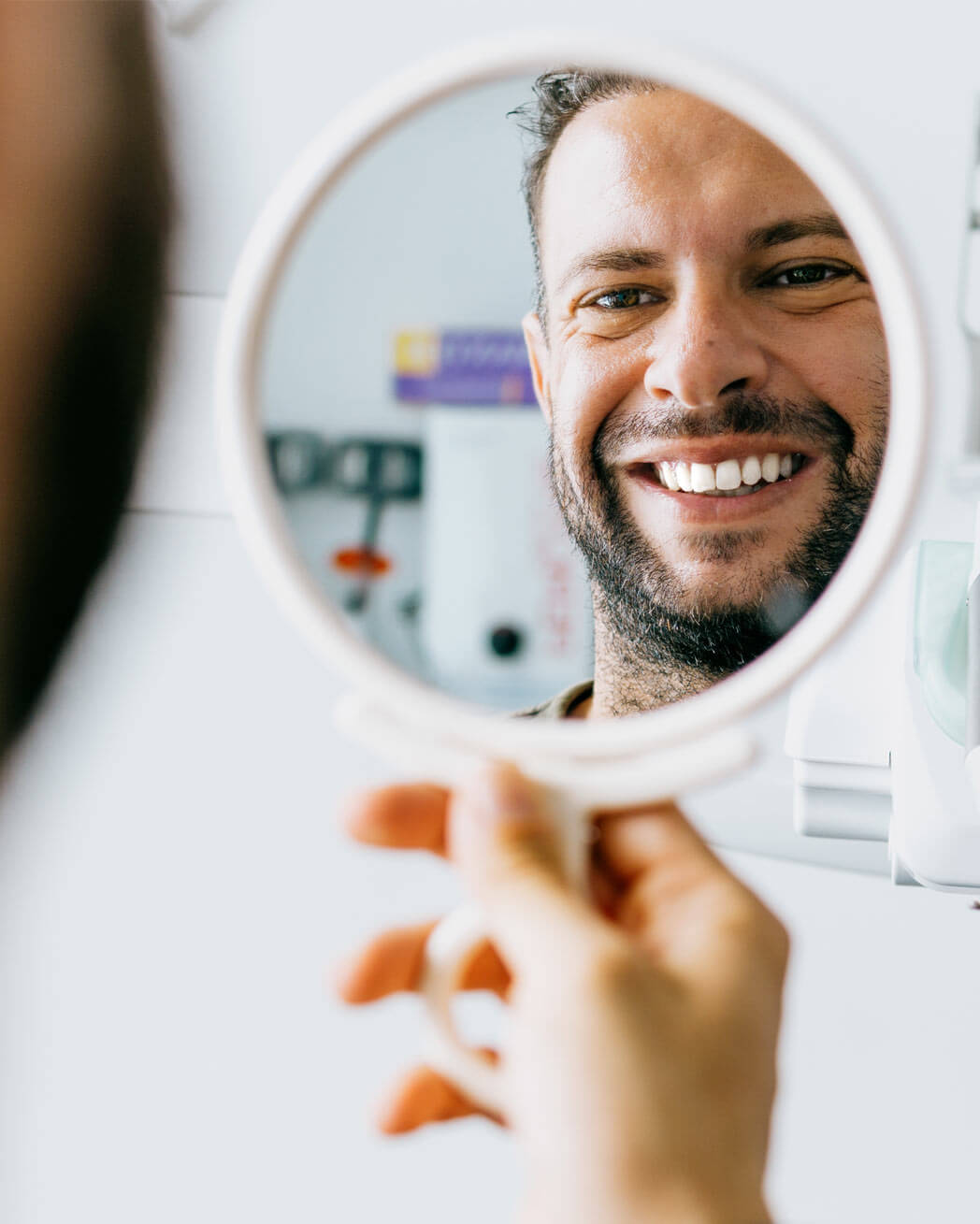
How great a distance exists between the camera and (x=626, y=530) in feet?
2.07

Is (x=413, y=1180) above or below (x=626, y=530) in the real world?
below

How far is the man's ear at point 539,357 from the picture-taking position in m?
0.65

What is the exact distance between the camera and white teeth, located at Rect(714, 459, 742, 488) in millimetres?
582

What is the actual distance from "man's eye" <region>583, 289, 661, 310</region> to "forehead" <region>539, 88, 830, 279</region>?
0.03m

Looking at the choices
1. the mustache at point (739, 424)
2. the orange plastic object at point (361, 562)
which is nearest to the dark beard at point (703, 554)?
the mustache at point (739, 424)

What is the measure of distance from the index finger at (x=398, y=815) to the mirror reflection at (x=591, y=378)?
0.34 ft

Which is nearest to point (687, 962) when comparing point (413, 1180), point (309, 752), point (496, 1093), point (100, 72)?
point (496, 1093)

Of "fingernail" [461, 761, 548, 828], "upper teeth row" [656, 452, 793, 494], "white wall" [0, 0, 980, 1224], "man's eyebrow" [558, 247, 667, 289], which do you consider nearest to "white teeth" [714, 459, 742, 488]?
"upper teeth row" [656, 452, 793, 494]

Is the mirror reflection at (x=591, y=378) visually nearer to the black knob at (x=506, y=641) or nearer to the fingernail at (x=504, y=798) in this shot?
the black knob at (x=506, y=641)

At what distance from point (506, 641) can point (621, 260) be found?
0.88ft

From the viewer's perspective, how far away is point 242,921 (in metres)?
1.15

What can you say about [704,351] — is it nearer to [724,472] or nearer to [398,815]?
[724,472]

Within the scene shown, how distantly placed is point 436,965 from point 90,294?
378 mm

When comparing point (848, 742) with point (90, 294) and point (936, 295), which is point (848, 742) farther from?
point (90, 294)
